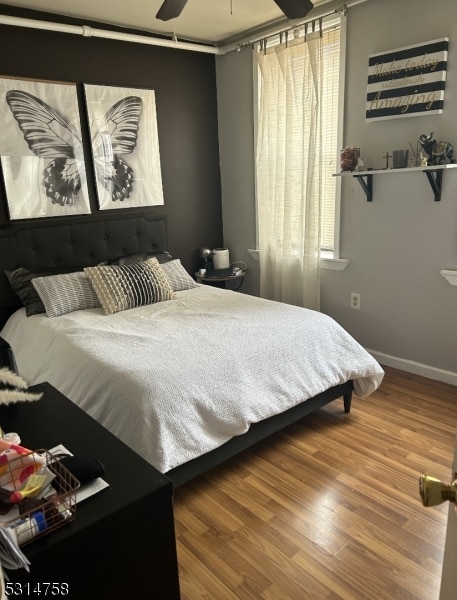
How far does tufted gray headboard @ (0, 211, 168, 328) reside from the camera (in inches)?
120

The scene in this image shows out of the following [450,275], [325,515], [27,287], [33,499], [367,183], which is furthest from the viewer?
[367,183]

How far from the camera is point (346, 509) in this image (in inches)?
76.0

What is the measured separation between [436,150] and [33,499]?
2.70 meters

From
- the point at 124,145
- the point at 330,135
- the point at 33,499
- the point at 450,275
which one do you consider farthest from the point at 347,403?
the point at 124,145

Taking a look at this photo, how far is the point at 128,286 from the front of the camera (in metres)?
2.88

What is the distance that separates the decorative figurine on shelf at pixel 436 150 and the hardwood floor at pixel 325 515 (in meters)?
1.48

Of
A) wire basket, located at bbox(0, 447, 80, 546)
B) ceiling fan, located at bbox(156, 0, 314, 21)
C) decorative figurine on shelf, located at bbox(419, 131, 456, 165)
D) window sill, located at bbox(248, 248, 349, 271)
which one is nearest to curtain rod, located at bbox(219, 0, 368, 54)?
decorative figurine on shelf, located at bbox(419, 131, 456, 165)

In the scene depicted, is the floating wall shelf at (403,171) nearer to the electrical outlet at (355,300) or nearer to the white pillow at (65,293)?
the electrical outlet at (355,300)

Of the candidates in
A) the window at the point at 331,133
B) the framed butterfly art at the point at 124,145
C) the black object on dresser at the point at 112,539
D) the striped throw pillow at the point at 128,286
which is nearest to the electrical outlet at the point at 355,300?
the window at the point at 331,133

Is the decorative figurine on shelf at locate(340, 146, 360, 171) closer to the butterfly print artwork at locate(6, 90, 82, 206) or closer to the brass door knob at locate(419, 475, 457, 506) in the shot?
the butterfly print artwork at locate(6, 90, 82, 206)

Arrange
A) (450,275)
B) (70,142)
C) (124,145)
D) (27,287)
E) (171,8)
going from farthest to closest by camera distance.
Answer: (124,145)
(70,142)
(27,287)
(450,275)
(171,8)

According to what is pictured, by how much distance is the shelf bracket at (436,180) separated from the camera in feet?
8.89

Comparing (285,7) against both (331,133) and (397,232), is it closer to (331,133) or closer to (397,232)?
(331,133)

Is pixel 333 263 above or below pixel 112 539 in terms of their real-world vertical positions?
above
